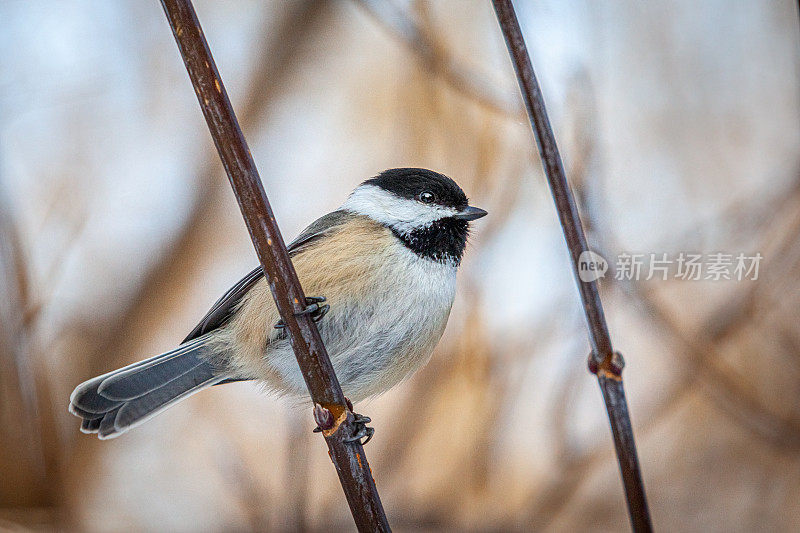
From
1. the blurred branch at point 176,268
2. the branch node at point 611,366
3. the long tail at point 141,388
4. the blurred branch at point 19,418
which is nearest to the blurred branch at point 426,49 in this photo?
the blurred branch at point 176,268

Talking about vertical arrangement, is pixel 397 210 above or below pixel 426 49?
below

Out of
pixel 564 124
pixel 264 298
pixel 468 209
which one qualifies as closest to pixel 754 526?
pixel 564 124

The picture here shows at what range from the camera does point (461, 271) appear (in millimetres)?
1807

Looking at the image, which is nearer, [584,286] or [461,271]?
[584,286]

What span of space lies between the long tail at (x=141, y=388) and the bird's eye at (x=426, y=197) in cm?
50

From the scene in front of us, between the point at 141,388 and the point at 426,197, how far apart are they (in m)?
0.65

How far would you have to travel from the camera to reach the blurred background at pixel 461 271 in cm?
185

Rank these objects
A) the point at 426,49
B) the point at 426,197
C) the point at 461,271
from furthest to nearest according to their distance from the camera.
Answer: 1. the point at 426,49
2. the point at 461,271
3. the point at 426,197

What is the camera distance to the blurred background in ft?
6.08

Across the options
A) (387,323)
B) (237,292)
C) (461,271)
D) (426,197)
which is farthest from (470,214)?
(461,271)

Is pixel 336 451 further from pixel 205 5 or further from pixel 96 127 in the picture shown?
pixel 205 5

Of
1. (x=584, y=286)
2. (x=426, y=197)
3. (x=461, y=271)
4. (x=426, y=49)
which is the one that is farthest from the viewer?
(x=426, y=49)

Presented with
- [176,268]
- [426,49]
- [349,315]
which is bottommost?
[349,315]

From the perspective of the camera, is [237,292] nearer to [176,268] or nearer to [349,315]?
[349,315]
